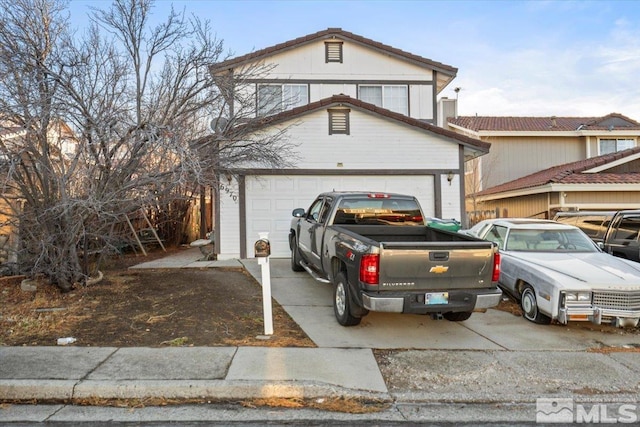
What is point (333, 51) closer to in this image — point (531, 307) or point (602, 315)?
point (531, 307)

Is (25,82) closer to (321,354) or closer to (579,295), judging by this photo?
(321,354)

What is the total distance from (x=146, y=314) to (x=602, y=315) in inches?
268

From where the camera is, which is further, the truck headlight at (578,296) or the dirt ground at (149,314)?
the truck headlight at (578,296)

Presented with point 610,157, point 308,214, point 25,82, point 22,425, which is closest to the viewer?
point 22,425

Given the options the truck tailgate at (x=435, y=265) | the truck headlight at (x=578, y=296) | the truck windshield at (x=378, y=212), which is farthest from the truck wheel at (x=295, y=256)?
the truck headlight at (x=578, y=296)

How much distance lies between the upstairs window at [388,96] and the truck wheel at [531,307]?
10.3m

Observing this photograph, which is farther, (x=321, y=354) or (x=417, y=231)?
(x=417, y=231)

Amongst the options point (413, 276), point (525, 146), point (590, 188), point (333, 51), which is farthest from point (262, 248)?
point (525, 146)

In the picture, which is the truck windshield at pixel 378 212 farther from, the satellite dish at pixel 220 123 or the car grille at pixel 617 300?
the satellite dish at pixel 220 123

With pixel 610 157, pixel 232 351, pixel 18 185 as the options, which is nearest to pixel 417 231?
pixel 232 351

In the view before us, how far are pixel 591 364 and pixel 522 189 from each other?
1335 cm

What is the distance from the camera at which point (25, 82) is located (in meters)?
7.21

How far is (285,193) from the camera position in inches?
487

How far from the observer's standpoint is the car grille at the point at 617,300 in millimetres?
6191
